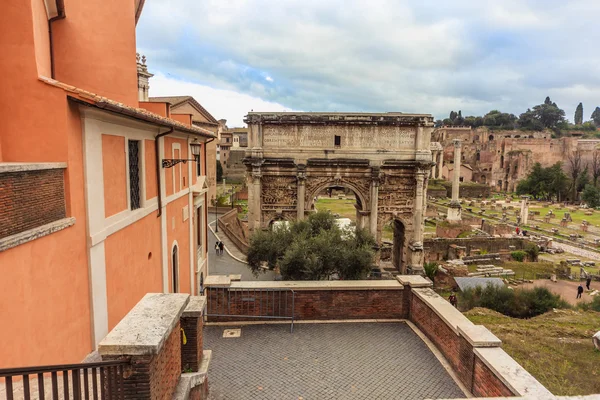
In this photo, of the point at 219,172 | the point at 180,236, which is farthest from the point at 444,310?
the point at 219,172

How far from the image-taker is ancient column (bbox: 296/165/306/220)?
2005 centimetres

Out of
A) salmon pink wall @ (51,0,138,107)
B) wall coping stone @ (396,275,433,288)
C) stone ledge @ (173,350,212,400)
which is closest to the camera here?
stone ledge @ (173,350,212,400)

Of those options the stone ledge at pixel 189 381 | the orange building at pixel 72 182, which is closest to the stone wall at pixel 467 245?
the orange building at pixel 72 182

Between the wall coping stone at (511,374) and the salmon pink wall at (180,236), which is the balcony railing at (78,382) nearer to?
the wall coping stone at (511,374)

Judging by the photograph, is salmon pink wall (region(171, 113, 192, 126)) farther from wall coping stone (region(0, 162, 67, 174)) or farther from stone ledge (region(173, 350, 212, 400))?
stone ledge (region(173, 350, 212, 400))

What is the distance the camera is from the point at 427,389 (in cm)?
667

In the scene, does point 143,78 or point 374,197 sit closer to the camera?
point 374,197

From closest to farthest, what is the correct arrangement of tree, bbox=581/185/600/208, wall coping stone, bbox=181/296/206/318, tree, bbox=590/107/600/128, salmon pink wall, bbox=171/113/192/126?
wall coping stone, bbox=181/296/206/318 < salmon pink wall, bbox=171/113/192/126 < tree, bbox=581/185/600/208 < tree, bbox=590/107/600/128

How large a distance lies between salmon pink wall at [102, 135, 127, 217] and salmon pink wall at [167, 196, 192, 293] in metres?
3.27

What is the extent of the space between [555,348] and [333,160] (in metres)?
13.5

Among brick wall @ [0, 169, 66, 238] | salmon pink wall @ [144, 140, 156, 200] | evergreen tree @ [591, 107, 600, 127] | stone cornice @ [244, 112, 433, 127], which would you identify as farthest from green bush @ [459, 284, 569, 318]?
evergreen tree @ [591, 107, 600, 127]

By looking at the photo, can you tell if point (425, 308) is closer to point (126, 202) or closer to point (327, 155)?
point (126, 202)

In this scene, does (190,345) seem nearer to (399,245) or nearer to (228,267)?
(228,267)

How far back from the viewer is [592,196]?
59344mm
